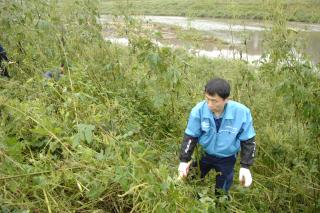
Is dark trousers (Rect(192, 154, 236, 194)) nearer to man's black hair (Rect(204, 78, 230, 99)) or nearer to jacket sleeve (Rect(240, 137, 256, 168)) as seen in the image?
jacket sleeve (Rect(240, 137, 256, 168))

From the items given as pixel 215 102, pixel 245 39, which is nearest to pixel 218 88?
pixel 215 102

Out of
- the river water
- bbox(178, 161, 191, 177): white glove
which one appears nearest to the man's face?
bbox(178, 161, 191, 177): white glove

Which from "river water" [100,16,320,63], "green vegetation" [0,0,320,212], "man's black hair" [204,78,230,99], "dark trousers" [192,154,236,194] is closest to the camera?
"green vegetation" [0,0,320,212]

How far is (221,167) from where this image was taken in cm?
275

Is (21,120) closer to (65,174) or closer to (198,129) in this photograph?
(65,174)

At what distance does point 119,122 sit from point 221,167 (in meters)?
0.92

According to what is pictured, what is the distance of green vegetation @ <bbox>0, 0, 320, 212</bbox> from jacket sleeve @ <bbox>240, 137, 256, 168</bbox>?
0.30 metres

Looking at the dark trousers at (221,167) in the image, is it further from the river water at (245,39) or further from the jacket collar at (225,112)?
the river water at (245,39)

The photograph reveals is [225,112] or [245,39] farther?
[245,39]

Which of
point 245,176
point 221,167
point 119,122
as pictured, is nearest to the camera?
point 245,176

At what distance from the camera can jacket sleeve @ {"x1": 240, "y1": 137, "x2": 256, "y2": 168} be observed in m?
2.54

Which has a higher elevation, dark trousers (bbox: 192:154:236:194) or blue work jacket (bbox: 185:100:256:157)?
blue work jacket (bbox: 185:100:256:157)

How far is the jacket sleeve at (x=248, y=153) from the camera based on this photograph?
2.54m

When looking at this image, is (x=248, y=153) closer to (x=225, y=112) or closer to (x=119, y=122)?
(x=225, y=112)
